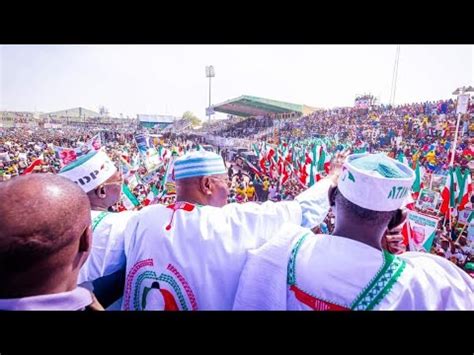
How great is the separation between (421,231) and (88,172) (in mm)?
3075

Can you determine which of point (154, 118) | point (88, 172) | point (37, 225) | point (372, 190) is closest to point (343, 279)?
point (372, 190)

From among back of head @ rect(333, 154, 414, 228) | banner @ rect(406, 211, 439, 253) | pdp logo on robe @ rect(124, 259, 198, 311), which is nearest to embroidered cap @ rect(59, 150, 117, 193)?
pdp logo on robe @ rect(124, 259, 198, 311)

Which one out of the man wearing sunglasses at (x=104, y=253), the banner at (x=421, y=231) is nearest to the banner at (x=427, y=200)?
the banner at (x=421, y=231)

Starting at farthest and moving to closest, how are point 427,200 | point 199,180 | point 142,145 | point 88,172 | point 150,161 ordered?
point 142,145, point 150,161, point 427,200, point 88,172, point 199,180

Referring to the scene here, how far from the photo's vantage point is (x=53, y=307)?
913mm

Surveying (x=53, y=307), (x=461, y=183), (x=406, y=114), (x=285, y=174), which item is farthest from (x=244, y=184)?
(x=406, y=114)

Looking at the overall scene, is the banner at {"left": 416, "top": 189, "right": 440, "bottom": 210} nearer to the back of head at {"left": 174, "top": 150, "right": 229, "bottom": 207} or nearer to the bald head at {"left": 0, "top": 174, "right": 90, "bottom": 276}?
the back of head at {"left": 174, "top": 150, "right": 229, "bottom": 207}

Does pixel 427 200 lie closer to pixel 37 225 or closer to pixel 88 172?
pixel 88 172

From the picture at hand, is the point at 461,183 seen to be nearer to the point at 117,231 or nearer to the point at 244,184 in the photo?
the point at 117,231

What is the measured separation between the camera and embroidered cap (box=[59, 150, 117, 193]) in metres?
2.04

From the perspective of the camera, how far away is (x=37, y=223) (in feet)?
2.80

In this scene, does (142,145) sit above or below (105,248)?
above

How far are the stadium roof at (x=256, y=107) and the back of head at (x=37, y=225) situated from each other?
24.2m

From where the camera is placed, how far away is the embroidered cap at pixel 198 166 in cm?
171
